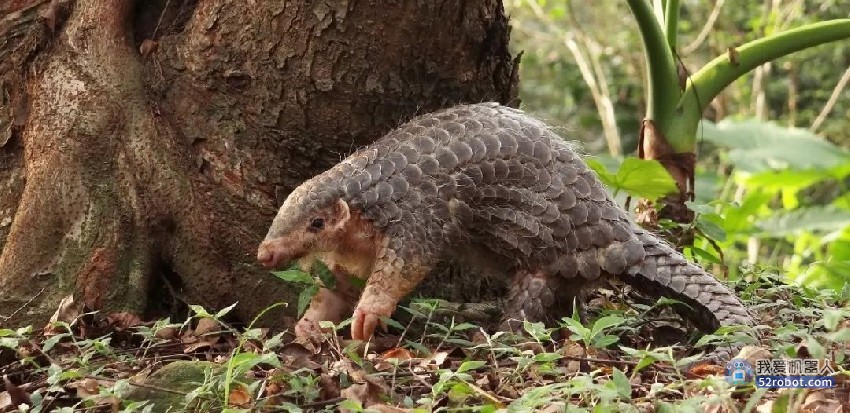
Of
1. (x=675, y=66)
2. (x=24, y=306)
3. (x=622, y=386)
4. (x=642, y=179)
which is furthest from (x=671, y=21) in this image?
(x=24, y=306)

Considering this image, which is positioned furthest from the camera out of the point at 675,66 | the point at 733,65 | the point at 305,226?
the point at 675,66

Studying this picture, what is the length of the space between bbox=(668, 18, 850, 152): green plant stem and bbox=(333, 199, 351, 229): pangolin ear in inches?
56.1

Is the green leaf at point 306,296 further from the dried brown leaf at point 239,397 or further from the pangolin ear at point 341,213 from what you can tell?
the dried brown leaf at point 239,397

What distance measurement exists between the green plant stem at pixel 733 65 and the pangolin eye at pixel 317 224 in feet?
4.91

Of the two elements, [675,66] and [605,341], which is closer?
[605,341]

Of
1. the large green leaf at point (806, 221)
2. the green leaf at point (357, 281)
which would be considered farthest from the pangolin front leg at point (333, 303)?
the large green leaf at point (806, 221)

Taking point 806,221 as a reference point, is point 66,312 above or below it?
above

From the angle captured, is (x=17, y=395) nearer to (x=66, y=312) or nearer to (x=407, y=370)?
(x=66, y=312)

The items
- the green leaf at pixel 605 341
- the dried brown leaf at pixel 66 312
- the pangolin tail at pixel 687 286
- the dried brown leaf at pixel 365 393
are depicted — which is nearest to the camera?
the dried brown leaf at pixel 365 393

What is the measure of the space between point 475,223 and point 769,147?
5.06 m

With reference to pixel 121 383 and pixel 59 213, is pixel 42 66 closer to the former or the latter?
pixel 59 213

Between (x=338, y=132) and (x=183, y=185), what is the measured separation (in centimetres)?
57

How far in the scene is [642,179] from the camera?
11.5ft

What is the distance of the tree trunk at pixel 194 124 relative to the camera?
2.99 m
